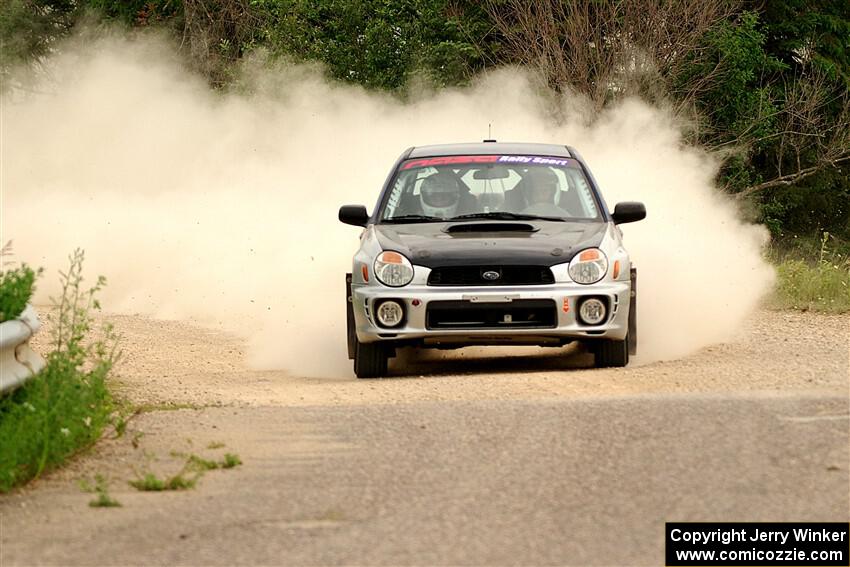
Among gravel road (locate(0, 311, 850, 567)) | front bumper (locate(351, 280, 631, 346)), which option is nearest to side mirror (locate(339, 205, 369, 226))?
front bumper (locate(351, 280, 631, 346))

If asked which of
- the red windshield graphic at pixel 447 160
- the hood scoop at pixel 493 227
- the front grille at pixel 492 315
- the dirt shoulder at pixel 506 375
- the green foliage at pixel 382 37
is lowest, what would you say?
the dirt shoulder at pixel 506 375

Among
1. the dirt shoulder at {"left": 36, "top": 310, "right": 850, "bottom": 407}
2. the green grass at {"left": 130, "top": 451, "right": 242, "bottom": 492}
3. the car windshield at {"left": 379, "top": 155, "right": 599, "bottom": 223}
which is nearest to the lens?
the green grass at {"left": 130, "top": 451, "right": 242, "bottom": 492}

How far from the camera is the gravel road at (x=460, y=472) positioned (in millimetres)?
6348

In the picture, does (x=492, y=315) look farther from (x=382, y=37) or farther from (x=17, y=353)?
(x=382, y=37)

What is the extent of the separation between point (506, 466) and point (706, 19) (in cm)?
2318

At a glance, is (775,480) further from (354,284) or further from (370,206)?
(370,206)

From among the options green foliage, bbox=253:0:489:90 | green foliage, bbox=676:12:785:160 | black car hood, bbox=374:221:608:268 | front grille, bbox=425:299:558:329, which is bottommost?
front grille, bbox=425:299:558:329

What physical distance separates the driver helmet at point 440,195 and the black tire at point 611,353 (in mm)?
1581

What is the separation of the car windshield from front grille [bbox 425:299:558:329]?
3.83ft

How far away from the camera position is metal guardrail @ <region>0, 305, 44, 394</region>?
787 cm

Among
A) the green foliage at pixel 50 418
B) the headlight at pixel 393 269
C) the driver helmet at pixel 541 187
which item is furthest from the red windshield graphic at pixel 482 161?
the green foliage at pixel 50 418

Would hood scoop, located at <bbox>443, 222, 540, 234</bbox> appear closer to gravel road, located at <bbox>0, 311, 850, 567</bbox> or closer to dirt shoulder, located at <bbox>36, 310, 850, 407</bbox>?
dirt shoulder, located at <bbox>36, 310, 850, 407</bbox>

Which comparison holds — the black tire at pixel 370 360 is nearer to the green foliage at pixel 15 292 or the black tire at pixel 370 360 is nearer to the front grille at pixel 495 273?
the front grille at pixel 495 273

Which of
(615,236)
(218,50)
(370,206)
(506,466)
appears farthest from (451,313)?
(218,50)
